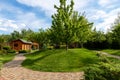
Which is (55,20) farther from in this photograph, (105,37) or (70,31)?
(105,37)

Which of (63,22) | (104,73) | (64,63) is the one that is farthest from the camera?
(63,22)

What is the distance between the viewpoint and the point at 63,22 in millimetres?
28969

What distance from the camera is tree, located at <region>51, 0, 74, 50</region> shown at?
28581mm

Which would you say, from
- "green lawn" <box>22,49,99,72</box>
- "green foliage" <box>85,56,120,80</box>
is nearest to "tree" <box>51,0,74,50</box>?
"green lawn" <box>22,49,99,72</box>

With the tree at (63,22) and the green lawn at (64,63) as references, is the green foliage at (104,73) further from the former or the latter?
the tree at (63,22)

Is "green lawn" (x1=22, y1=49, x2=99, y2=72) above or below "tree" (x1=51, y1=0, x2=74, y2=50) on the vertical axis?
below

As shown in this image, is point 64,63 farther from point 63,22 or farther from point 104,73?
point 104,73

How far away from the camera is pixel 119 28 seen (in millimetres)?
34344

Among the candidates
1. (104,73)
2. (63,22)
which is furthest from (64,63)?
(104,73)

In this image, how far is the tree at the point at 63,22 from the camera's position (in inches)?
1125

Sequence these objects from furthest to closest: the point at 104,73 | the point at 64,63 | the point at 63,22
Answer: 1. the point at 63,22
2. the point at 64,63
3. the point at 104,73

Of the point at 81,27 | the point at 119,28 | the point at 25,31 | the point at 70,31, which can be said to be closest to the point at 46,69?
the point at 70,31

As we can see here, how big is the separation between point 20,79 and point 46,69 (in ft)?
16.4

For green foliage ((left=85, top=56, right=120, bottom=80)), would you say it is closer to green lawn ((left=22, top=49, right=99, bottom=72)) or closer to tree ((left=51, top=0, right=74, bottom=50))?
green lawn ((left=22, top=49, right=99, bottom=72))
